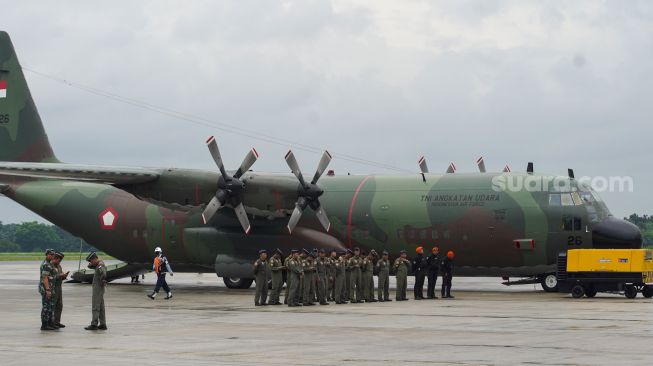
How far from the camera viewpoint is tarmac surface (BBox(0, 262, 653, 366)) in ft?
50.4

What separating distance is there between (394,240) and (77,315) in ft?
41.5

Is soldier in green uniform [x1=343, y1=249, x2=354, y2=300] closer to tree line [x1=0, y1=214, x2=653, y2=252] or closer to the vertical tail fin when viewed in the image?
the vertical tail fin

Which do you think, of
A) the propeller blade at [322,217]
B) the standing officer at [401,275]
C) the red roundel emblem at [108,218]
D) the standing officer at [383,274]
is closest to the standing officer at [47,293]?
the standing officer at [383,274]

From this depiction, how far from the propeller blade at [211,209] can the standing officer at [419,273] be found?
22.2 feet

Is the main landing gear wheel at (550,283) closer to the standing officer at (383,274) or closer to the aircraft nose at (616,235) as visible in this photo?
the aircraft nose at (616,235)

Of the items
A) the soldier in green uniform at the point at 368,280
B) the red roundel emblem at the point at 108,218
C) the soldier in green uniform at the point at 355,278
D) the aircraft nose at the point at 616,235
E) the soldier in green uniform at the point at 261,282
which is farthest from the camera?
the red roundel emblem at the point at 108,218

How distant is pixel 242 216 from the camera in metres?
33.2

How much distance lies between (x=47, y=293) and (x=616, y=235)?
59.4 ft

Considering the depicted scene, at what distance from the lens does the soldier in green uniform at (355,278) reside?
29312mm

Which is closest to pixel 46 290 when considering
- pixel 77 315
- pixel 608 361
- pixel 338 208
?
pixel 77 315

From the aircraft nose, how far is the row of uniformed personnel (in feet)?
15.3

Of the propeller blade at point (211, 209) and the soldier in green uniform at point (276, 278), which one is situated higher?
the propeller blade at point (211, 209)

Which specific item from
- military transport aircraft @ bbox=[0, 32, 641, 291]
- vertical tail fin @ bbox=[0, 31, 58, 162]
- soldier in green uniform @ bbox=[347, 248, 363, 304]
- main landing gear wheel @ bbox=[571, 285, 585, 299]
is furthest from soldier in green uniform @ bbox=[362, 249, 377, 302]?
vertical tail fin @ bbox=[0, 31, 58, 162]

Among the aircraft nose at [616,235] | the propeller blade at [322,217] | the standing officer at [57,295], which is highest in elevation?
the propeller blade at [322,217]
